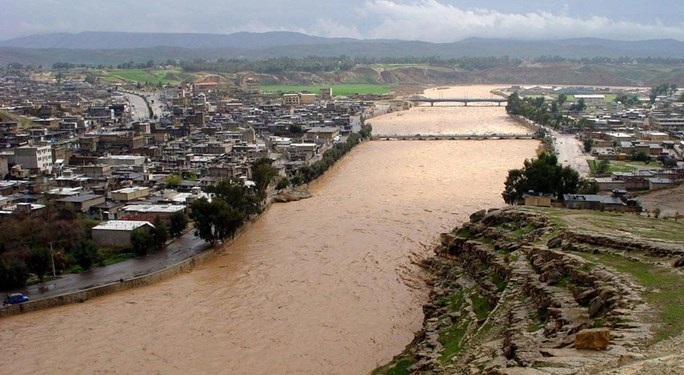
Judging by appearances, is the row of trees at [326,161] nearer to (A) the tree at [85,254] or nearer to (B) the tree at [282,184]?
(B) the tree at [282,184]

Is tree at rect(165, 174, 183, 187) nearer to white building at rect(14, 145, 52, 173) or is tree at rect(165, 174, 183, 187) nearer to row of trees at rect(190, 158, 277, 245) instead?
row of trees at rect(190, 158, 277, 245)

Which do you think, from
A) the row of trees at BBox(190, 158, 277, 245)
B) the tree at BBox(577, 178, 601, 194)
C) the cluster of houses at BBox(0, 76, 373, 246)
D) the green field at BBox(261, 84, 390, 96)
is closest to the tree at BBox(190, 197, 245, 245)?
the row of trees at BBox(190, 158, 277, 245)

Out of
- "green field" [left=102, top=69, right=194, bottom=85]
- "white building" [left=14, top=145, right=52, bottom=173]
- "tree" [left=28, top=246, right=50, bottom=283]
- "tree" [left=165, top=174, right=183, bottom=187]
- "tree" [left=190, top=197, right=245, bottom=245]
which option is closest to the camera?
"tree" [left=28, top=246, right=50, bottom=283]

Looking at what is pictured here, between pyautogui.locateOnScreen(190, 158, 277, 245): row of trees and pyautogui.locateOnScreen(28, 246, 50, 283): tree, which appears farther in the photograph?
pyautogui.locateOnScreen(190, 158, 277, 245): row of trees

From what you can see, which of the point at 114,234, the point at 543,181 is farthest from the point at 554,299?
the point at 114,234

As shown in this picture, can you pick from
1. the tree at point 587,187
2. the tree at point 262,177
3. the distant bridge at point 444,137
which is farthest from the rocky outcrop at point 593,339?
the distant bridge at point 444,137

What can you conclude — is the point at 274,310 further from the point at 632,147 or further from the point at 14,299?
the point at 632,147

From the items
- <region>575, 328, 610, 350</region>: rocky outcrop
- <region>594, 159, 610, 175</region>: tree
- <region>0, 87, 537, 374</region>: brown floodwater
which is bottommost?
<region>0, 87, 537, 374</region>: brown floodwater
